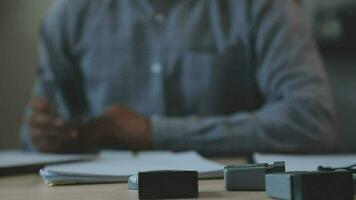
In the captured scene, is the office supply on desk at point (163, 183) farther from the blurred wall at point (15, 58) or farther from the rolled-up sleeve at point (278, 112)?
the blurred wall at point (15, 58)

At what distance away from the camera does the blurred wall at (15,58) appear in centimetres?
148

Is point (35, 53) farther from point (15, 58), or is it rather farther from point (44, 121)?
point (44, 121)

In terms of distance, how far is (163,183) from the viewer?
454 millimetres

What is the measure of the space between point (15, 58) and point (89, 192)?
3.48 ft

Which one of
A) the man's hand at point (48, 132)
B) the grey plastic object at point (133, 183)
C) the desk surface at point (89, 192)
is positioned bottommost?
the desk surface at point (89, 192)

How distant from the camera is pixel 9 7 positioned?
1.52m

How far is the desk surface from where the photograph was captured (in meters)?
0.48

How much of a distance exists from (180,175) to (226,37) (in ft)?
3.27

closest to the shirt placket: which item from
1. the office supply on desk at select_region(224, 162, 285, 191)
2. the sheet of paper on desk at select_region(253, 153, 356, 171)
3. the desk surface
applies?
the sheet of paper on desk at select_region(253, 153, 356, 171)

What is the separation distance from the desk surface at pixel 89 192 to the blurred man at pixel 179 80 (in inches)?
27.3

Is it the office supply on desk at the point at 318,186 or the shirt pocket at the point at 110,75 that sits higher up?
the shirt pocket at the point at 110,75

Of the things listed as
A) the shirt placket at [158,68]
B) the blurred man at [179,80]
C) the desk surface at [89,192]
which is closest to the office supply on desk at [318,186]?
the desk surface at [89,192]

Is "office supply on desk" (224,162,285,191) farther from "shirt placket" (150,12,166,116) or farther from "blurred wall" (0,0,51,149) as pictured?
"blurred wall" (0,0,51,149)

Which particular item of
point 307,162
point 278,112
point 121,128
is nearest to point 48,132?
point 121,128
